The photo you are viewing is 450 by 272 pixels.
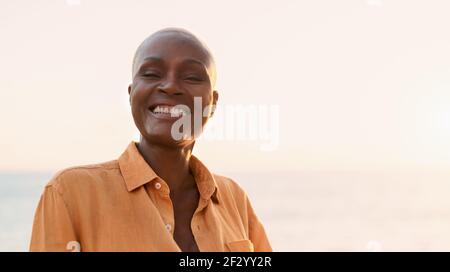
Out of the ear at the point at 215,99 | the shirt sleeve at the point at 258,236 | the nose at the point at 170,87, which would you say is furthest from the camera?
the shirt sleeve at the point at 258,236

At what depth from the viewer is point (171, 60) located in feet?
8.26

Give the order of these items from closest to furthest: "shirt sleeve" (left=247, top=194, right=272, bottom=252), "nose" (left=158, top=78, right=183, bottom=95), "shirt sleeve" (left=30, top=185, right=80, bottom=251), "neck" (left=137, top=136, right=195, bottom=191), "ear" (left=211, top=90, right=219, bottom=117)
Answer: "shirt sleeve" (left=30, top=185, right=80, bottom=251) → "nose" (left=158, top=78, right=183, bottom=95) → "neck" (left=137, top=136, right=195, bottom=191) → "ear" (left=211, top=90, right=219, bottom=117) → "shirt sleeve" (left=247, top=194, right=272, bottom=252)

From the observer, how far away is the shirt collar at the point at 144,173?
2.53 m

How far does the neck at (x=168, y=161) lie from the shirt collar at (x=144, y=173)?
1.7 inches

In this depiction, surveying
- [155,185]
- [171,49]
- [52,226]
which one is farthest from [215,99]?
[52,226]

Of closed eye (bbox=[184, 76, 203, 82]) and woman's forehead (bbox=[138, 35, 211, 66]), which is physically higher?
woman's forehead (bbox=[138, 35, 211, 66])

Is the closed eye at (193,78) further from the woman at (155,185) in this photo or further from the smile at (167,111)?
the smile at (167,111)

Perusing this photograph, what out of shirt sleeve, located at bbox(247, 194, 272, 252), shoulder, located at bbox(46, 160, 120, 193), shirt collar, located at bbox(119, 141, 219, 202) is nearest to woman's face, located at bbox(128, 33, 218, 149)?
shirt collar, located at bbox(119, 141, 219, 202)

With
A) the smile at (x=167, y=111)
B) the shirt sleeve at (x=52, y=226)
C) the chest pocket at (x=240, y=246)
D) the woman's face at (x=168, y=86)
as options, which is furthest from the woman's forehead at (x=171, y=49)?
the chest pocket at (x=240, y=246)

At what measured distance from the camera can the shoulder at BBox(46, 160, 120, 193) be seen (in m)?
2.40

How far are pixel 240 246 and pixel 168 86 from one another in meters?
0.72

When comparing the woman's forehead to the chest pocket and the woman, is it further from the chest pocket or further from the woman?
the chest pocket
